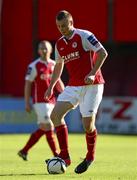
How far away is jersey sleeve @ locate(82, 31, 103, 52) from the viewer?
10.7 m

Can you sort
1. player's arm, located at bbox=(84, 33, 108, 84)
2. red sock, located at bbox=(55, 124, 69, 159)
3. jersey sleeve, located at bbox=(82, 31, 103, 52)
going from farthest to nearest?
red sock, located at bbox=(55, 124, 69, 159), jersey sleeve, located at bbox=(82, 31, 103, 52), player's arm, located at bbox=(84, 33, 108, 84)

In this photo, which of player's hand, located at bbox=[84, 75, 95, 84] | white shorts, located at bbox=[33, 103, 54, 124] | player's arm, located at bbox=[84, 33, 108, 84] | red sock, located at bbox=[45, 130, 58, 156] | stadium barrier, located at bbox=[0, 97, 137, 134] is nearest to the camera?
player's hand, located at bbox=[84, 75, 95, 84]

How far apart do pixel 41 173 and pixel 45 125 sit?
9.46 feet

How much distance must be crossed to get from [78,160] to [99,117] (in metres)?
9.89

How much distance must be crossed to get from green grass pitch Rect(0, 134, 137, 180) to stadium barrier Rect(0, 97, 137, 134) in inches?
72.1

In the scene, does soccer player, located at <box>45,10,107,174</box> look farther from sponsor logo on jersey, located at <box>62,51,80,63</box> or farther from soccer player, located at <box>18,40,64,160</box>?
soccer player, located at <box>18,40,64,160</box>

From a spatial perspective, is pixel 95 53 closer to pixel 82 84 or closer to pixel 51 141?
pixel 82 84

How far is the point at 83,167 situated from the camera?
10.6 m

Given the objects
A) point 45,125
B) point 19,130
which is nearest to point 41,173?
point 45,125

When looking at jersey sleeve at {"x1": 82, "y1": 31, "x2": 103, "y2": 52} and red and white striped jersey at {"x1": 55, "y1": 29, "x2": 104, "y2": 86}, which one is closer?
jersey sleeve at {"x1": 82, "y1": 31, "x2": 103, "y2": 52}

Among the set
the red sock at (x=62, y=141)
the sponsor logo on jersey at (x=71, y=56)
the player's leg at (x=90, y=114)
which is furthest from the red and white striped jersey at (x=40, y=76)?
the player's leg at (x=90, y=114)

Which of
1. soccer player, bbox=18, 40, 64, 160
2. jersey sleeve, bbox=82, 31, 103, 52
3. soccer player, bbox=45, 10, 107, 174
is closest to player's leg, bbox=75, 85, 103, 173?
soccer player, bbox=45, 10, 107, 174

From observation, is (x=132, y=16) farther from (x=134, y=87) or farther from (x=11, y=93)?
(x=11, y=93)

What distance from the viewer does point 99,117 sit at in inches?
918
